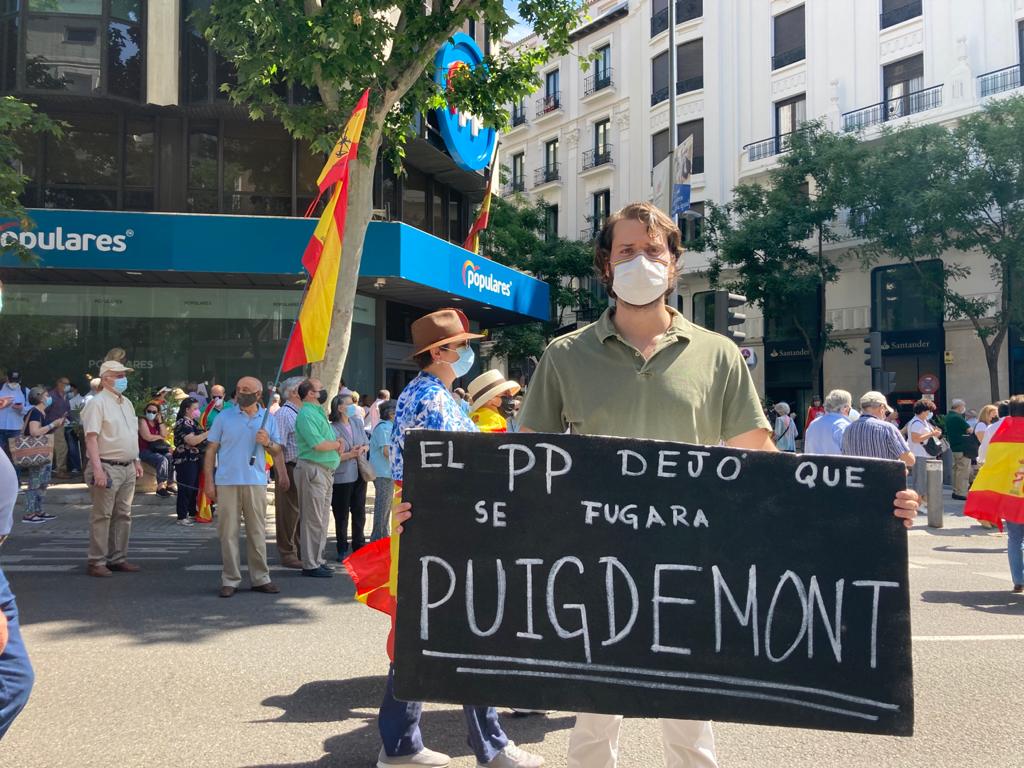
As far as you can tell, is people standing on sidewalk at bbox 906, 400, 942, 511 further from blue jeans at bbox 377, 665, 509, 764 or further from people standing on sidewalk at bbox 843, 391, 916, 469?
blue jeans at bbox 377, 665, 509, 764

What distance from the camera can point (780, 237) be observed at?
98.5ft

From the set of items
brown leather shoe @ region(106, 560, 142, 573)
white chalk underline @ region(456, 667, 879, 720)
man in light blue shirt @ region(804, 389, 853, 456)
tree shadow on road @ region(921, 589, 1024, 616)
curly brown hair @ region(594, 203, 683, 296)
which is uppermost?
curly brown hair @ region(594, 203, 683, 296)

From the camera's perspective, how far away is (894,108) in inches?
1216

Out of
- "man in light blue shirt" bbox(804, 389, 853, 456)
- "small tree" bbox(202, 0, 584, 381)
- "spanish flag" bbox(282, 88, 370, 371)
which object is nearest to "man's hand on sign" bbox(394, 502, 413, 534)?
"spanish flag" bbox(282, 88, 370, 371)

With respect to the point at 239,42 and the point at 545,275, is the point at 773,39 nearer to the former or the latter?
the point at 545,275

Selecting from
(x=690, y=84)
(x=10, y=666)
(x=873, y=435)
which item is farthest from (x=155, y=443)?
(x=690, y=84)

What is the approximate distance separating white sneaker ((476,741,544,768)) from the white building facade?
2527 centimetres

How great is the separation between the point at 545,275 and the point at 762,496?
32.7m

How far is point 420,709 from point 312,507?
5.19 metres

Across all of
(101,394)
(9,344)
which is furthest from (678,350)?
(9,344)

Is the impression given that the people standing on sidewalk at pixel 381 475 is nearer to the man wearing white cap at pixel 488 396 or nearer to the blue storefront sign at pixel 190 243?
the man wearing white cap at pixel 488 396

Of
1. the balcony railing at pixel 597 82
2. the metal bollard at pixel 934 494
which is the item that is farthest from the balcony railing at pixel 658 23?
the metal bollard at pixel 934 494

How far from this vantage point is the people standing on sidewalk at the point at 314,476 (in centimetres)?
886

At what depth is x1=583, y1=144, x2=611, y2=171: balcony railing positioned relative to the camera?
41.4 m
